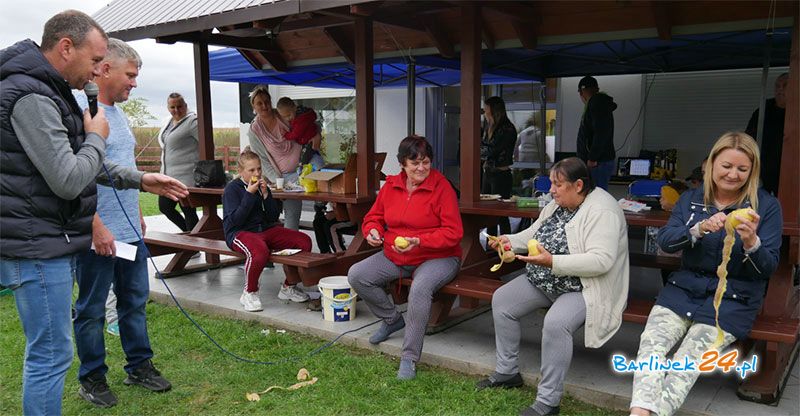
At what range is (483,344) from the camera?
12.6ft

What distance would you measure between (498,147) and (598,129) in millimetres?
1196

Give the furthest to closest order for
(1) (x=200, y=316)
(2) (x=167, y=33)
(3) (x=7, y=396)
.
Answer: (2) (x=167, y=33), (1) (x=200, y=316), (3) (x=7, y=396)

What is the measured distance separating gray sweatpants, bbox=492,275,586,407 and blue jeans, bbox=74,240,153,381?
198 cm

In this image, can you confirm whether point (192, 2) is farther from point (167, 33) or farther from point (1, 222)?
point (1, 222)

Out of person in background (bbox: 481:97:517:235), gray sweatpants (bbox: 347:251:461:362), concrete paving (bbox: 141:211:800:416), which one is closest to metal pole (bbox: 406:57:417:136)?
person in background (bbox: 481:97:517:235)

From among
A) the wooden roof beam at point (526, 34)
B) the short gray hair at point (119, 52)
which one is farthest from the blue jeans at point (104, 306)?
the wooden roof beam at point (526, 34)

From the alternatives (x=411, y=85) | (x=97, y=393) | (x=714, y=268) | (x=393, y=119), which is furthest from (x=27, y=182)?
(x=393, y=119)

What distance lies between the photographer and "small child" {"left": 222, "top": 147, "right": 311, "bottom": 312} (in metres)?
4.55

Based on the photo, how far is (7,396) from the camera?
10.9 feet

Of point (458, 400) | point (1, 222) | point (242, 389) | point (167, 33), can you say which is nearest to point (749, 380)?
point (458, 400)

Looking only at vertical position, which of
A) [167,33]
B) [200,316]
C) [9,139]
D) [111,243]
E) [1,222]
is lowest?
[200,316]

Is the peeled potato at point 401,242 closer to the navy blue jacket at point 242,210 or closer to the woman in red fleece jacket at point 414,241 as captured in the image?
the woman in red fleece jacket at point 414,241

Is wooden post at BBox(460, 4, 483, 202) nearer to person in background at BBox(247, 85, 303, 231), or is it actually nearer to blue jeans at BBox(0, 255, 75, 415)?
person in background at BBox(247, 85, 303, 231)

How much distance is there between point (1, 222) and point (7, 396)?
5.51ft
